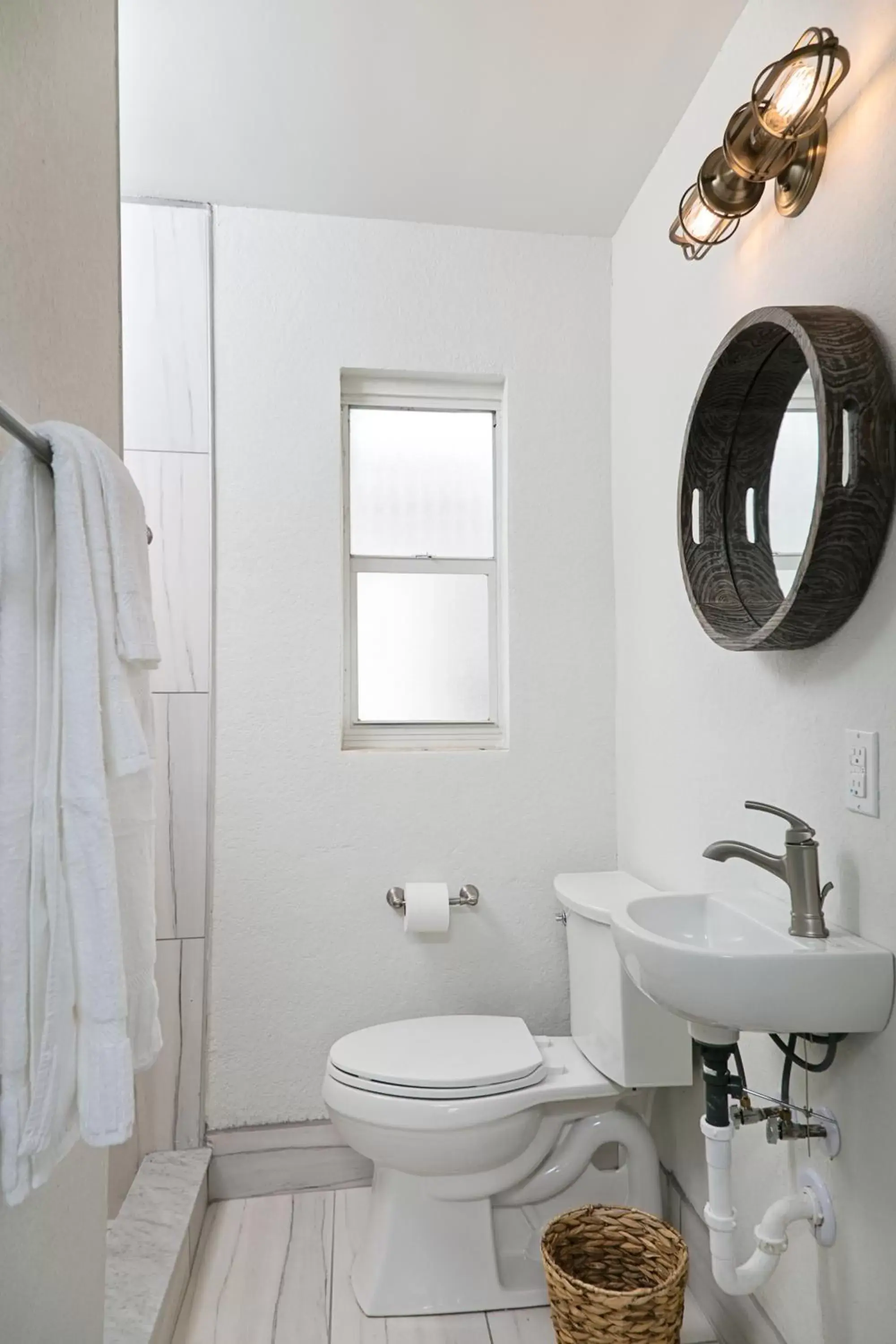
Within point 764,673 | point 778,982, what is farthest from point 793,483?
point 778,982

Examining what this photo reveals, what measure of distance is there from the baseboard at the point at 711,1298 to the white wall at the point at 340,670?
48cm

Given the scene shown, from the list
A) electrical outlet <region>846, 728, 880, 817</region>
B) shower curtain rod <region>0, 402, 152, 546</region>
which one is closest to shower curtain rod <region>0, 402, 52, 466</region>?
shower curtain rod <region>0, 402, 152, 546</region>

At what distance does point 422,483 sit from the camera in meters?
2.37

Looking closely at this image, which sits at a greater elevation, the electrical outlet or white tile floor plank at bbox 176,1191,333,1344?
the electrical outlet

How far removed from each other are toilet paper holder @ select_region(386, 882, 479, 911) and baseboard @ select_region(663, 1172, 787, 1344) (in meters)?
0.75

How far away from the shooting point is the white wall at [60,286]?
37.8 inches

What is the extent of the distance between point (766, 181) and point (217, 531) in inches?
54.3

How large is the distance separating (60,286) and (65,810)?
69 cm

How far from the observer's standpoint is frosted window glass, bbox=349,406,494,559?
2.34 m

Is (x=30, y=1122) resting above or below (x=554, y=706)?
below

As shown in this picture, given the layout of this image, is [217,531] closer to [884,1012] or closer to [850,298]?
[850,298]

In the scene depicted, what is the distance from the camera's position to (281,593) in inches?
85.4

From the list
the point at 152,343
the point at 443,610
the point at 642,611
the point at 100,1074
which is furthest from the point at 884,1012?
the point at 152,343

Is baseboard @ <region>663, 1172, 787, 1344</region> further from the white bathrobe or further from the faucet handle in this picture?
the white bathrobe
